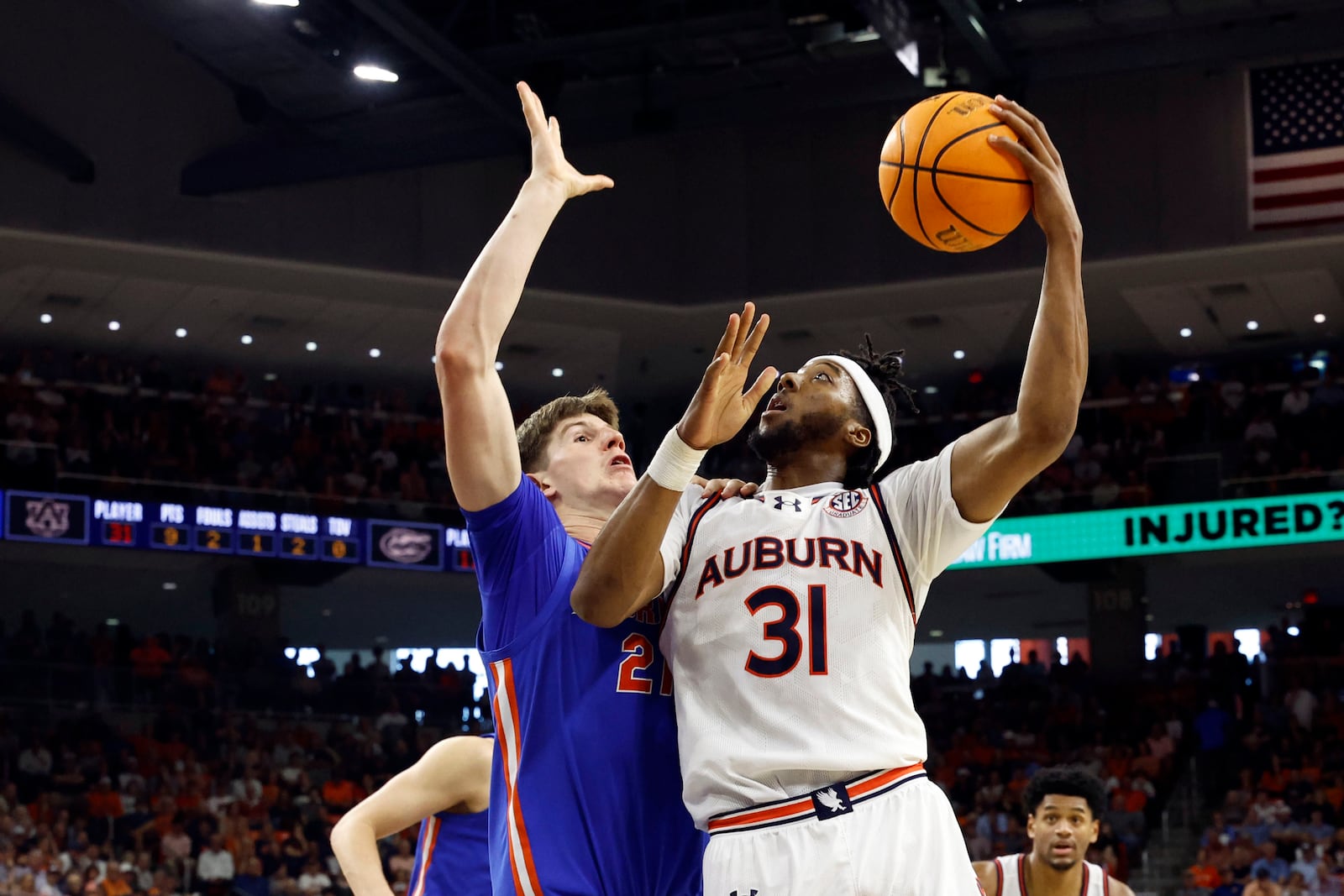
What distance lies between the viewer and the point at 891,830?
11.2 feet

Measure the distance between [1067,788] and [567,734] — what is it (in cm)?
351

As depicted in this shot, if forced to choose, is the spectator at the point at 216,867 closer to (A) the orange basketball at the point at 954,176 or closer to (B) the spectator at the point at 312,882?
(B) the spectator at the point at 312,882

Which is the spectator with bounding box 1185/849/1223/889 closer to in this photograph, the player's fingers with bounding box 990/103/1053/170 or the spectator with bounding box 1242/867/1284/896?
the spectator with bounding box 1242/867/1284/896

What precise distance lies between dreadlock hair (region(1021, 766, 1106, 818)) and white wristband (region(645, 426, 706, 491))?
3725mm

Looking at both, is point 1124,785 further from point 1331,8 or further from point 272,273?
point 272,273

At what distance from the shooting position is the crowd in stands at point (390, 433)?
2223 cm

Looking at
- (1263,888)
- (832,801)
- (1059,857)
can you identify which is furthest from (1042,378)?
(1263,888)

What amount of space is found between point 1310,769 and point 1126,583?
252 inches

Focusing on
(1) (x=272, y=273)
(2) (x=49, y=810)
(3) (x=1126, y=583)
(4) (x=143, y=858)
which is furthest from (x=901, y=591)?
(3) (x=1126, y=583)

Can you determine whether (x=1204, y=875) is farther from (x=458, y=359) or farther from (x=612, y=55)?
(x=458, y=359)

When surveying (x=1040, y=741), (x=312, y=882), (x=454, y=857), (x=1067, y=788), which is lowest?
(x=312, y=882)

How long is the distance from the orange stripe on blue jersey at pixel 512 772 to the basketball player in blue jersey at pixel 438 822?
1.23 m

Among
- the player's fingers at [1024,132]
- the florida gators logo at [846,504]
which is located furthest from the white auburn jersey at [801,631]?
the player's fingers at [1024,132]

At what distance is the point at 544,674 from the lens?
380cm
